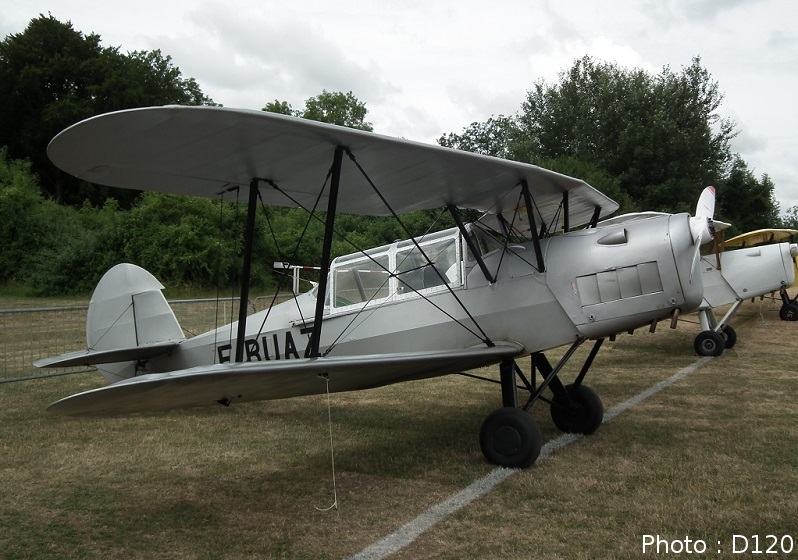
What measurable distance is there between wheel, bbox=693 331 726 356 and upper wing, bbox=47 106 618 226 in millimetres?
5554

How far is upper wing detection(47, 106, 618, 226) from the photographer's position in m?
3.44

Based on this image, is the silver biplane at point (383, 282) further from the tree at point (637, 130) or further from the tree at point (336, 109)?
the tree at point (336, 109)

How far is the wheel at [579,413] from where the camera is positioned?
17.9 ft

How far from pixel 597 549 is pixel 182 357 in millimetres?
4564


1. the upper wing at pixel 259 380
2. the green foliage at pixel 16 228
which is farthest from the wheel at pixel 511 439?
the green foliage at pixel 16 228

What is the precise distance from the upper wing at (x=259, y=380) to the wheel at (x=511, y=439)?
18.7 inches

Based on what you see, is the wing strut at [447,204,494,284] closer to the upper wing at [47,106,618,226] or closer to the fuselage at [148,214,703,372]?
the fuselage at [148,214,703,372]

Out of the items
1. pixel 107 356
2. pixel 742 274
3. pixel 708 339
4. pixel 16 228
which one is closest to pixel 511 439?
pixel 107 356

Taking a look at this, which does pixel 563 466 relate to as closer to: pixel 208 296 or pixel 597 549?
pixel 597 549

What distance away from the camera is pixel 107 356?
6031 mm

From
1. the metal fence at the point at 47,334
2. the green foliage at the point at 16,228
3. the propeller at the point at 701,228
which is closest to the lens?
the propeller at the point at 701,228

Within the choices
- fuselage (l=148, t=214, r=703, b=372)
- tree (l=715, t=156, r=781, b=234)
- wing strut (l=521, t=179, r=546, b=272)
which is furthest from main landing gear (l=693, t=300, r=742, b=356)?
tree (l=715, t=156, r=781, b=234)

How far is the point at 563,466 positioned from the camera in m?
4.48

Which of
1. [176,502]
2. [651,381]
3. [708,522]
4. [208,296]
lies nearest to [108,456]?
[176,502]
